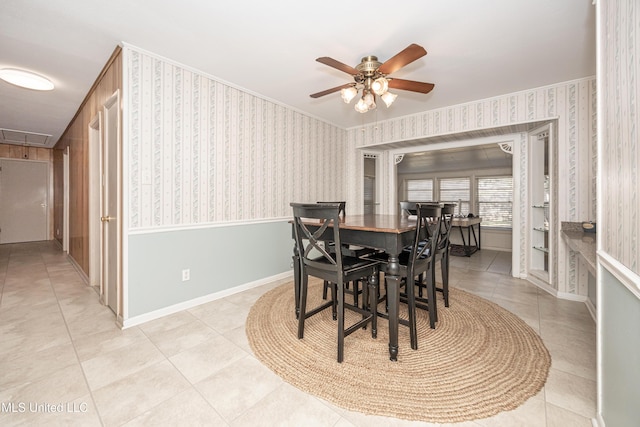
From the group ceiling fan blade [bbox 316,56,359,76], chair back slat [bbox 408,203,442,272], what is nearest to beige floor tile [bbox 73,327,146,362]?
chair back slat [bbox 408,203,442,272]

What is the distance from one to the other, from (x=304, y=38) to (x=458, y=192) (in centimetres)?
581

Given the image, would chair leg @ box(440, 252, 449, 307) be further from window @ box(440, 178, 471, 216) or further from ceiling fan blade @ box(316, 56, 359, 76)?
window @ box(440, 178, 471, 216)

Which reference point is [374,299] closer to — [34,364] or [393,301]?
[393,301]

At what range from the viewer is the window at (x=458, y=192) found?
645cm

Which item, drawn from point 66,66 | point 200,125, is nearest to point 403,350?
point 200,125

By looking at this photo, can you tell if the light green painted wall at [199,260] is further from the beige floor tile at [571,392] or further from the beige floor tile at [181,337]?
the beige floor tile at [571,392]

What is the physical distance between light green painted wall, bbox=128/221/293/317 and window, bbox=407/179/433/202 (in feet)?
16.1

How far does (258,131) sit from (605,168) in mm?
3107

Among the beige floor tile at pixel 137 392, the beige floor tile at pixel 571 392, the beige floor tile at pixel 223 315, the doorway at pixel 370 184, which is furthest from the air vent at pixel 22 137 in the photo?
the beige floor tile at pixel 571 392

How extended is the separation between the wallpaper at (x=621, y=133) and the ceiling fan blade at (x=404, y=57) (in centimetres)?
85

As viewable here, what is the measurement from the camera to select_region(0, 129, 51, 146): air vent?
4734 mm

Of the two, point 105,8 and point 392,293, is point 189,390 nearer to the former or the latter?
point 392,293

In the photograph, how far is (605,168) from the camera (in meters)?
1.13

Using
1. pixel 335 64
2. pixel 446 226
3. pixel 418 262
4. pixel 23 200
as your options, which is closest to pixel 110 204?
pixel 335 64
